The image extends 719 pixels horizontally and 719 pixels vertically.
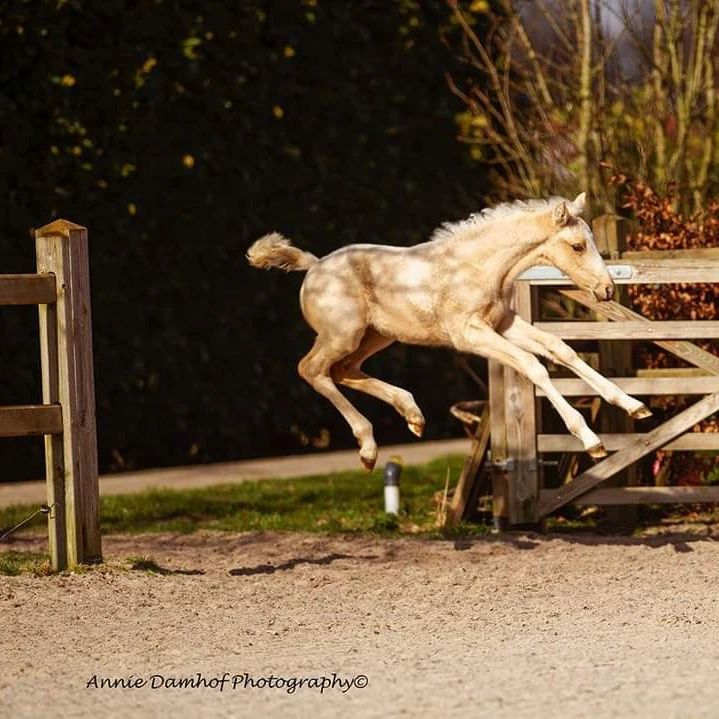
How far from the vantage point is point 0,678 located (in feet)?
17.1

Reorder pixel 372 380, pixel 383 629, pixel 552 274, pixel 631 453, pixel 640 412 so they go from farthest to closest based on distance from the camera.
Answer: pixel 631 453 → pixel 552 274 → pixel 372 380 → pixel 640 412 → pixel 383 629

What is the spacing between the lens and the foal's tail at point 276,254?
720 centimetres

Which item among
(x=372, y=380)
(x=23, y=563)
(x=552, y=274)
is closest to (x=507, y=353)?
(x=372, y=380)

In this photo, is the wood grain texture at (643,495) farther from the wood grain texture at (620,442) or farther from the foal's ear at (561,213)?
the foal's ear at (561,213)

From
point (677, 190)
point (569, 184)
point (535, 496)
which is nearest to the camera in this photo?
point (535, 496)

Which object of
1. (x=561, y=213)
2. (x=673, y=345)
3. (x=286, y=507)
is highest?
(x=561, y=213)

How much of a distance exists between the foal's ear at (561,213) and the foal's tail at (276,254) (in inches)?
46.9

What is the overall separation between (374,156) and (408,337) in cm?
620

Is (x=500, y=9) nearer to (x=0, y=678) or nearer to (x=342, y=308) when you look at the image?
(x=342, y=308)

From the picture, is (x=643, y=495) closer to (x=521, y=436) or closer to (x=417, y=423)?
(x=521, y=436)

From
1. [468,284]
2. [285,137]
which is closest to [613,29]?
[285,137]

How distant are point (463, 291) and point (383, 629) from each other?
170cm

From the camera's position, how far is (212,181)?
11.9m

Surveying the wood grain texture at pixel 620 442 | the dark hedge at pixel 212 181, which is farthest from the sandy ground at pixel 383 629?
the dark hedge at pixel 212 181
